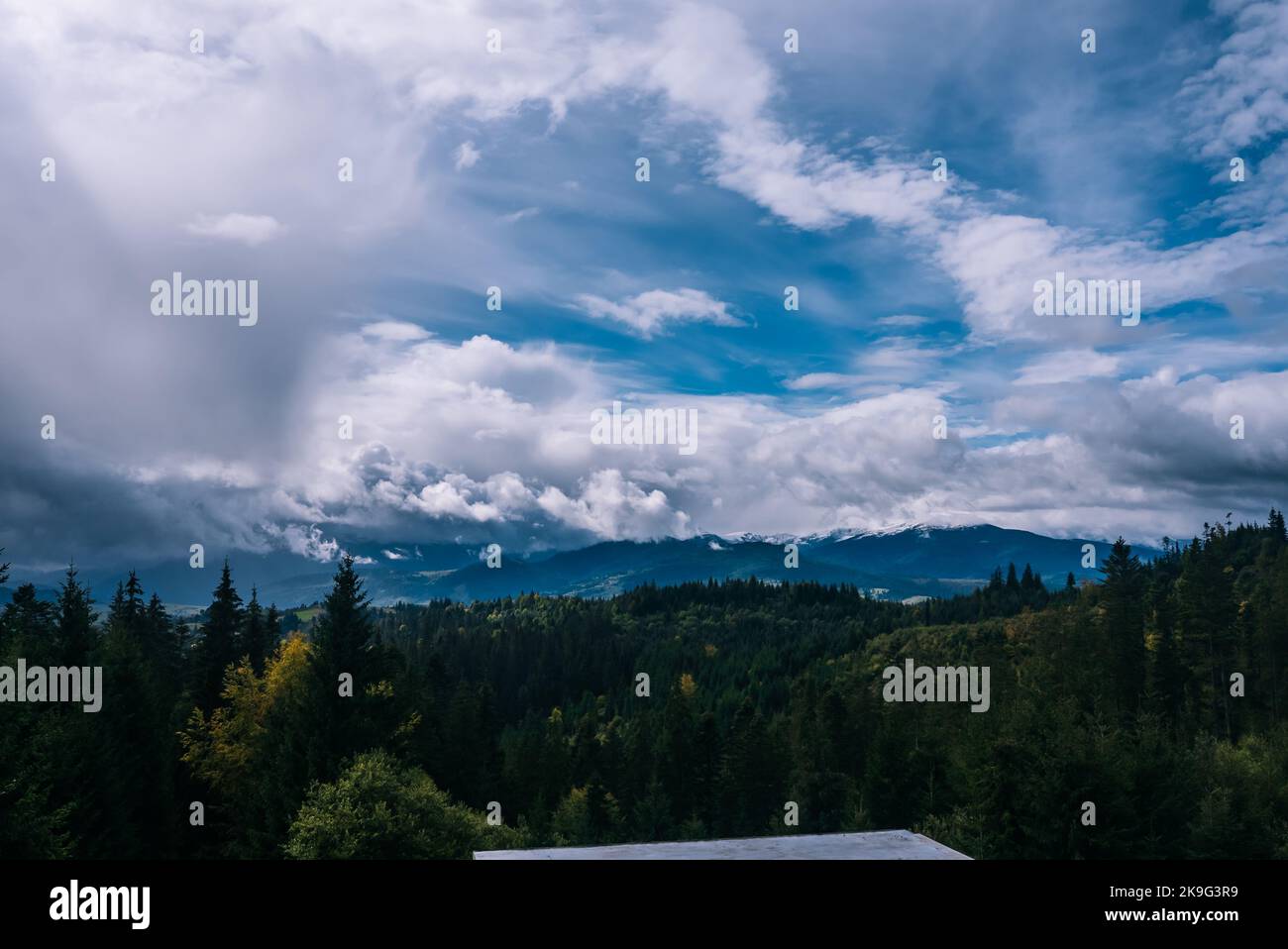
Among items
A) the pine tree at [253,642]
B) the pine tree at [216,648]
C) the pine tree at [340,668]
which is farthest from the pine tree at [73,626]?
the pine tree at [340,668]

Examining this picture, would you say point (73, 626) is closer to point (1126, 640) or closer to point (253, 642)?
point (253, 642)

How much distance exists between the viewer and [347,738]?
146 ft

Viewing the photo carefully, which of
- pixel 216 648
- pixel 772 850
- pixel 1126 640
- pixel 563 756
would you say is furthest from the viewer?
pixel 563 756

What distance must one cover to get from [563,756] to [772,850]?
101m

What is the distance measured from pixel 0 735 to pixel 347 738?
1847 centimetres

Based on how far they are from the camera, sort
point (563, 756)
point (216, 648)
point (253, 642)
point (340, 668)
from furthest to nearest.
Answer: point (563, 756), point (253, 642), point (216, 648), point (340, 668)

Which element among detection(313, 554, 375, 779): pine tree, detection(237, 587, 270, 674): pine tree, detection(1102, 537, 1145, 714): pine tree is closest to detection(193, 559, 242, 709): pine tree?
detection(237, 587, 270, 674): pine tree

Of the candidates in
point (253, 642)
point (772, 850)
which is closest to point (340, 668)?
point (253, 642)

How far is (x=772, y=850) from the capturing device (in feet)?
48.5

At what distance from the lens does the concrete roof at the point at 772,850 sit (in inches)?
567

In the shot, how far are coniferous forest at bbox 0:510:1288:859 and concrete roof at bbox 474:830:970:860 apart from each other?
18.6 m
